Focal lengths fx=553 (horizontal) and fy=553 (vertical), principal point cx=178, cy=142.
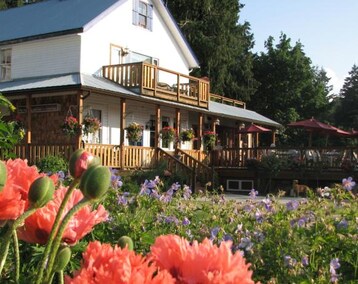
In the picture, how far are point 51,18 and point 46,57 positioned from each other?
244cm

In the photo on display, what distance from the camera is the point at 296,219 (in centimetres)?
344

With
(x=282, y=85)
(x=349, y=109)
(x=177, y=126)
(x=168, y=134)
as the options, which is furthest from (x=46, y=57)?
(x=349, y=109)

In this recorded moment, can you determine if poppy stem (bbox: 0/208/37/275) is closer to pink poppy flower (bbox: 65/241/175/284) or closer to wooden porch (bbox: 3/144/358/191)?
pink poppy flower (bbox: 65/241/175/284)

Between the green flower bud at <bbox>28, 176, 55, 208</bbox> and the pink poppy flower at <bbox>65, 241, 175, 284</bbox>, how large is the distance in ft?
0.69

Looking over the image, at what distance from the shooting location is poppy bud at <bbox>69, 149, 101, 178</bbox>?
1.05 metres

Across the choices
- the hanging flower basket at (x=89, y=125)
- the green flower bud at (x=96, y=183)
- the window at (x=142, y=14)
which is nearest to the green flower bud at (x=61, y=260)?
the green flower bud at (x=96, y=183)

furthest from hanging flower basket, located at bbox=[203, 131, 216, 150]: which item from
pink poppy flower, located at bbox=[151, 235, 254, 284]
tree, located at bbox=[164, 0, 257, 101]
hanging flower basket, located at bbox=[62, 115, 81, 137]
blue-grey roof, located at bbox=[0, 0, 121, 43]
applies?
pink poppy flower, located at bbox=[151, 235, 254, 284]

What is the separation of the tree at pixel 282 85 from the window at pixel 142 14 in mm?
26951

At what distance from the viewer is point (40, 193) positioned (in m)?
1.00

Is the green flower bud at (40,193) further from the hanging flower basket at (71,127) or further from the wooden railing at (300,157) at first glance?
the wooden railing at (300,157)

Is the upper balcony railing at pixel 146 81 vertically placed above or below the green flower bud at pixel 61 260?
above

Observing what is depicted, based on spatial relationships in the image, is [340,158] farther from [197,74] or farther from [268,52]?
[268,52]

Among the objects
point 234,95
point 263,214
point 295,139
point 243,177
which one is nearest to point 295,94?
point 295,139

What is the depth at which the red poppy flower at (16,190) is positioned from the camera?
100cm
